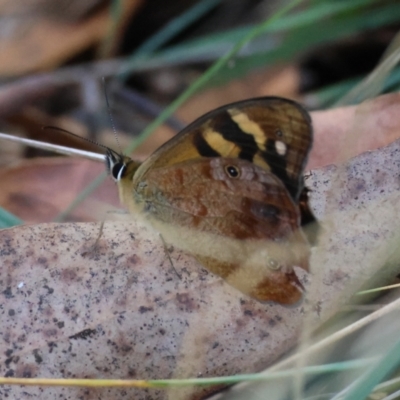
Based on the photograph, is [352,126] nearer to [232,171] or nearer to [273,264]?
[232,171]

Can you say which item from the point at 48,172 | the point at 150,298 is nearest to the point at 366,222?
the point at 150,298

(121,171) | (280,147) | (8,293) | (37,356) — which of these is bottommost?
(37,356)

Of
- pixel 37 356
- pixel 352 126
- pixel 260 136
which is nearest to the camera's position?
pixel 37 356

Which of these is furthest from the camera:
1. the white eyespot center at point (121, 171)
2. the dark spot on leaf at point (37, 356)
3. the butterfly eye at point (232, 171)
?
the white eyespot center at point (121, 171)

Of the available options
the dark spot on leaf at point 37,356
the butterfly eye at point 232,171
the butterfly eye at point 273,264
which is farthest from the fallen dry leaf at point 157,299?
the butterfly eye at point 232,171

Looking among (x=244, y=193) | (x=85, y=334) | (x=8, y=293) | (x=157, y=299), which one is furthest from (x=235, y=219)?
(x=8, y=293)

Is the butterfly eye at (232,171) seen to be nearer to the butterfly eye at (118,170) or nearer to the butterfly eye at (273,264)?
the butterfly eye at (273,264)

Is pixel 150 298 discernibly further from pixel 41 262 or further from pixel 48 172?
pixel 48 172
